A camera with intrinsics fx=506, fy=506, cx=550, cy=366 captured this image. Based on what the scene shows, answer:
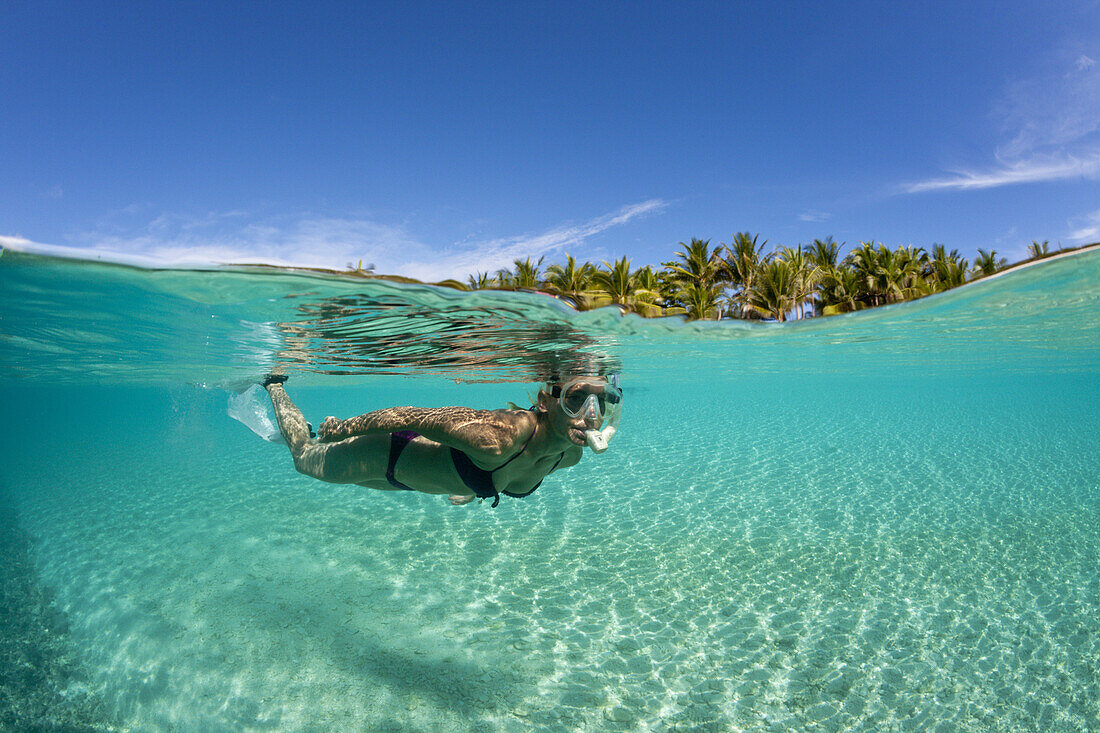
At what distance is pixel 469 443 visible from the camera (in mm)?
4137

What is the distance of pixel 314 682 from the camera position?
18.4ft

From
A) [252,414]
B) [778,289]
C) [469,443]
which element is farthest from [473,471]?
[778,289]

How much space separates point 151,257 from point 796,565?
33.2ft

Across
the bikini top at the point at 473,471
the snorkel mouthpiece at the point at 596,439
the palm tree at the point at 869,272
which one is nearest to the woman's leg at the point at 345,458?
the bikini top at the point at 473,471

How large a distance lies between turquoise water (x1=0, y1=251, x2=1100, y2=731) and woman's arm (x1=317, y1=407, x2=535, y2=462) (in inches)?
116

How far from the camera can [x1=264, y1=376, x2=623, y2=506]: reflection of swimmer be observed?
165 inches

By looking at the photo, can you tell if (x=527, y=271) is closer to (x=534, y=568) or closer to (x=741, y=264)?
(x=741, y=264)

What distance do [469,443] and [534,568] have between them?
15.9 feet

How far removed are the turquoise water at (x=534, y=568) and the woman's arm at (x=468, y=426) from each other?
2.94 metres

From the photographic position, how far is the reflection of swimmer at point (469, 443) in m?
4.18

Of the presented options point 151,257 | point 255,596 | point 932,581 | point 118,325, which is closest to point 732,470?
point 932,581

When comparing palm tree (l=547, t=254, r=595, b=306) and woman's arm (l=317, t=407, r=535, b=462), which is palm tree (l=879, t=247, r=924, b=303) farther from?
woman's arm (l=317, t=407, r=535, b=462)

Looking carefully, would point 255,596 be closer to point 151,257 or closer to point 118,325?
point 151,257

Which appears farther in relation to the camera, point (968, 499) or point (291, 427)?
point (968, 499)
